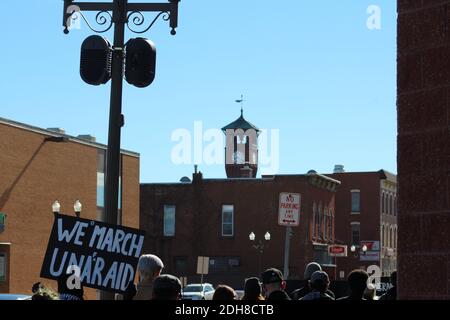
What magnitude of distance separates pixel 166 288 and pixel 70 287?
158cm

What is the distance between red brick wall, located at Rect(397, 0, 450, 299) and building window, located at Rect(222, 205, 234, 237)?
6465cm

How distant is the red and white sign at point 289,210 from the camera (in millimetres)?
23250

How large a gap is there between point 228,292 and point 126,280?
1350mm

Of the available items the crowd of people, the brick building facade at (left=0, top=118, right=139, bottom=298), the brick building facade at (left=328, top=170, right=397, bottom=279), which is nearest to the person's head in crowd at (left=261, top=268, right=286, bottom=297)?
the crowd of people

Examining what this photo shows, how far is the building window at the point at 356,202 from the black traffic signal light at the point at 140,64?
79.0m

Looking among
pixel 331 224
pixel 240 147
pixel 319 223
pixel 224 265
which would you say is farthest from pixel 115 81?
pixel 240 147

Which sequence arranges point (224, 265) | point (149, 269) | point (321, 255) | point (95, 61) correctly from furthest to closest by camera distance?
point (321, 255) < point (224, 265) < point (95, 61) < point (149, 269)

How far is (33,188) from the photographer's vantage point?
48000mm

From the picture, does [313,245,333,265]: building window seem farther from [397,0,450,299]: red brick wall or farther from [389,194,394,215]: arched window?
[397,0,450,299]: red brick wall

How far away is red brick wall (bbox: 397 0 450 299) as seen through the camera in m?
4.87

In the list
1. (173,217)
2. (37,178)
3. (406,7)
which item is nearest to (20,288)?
(37,178)

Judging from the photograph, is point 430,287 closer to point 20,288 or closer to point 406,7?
point 406,7

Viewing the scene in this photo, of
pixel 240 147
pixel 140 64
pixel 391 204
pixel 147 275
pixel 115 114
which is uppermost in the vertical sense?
pixel 240 147

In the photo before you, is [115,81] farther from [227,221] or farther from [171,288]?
[227,221]
